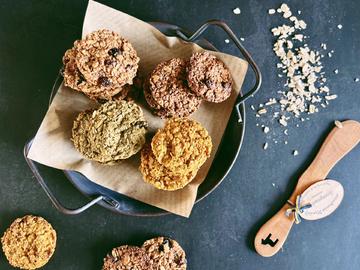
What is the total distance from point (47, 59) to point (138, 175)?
1.82 feet

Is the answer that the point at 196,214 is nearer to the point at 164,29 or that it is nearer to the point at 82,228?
the point at 82,228

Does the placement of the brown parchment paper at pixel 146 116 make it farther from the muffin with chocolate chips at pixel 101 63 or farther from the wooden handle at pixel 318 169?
the wooden handle at pixel 318 169

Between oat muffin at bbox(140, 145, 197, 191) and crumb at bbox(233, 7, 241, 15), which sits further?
crumb at bbox(233, 7, 241, 15)

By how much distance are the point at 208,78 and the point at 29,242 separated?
88cm

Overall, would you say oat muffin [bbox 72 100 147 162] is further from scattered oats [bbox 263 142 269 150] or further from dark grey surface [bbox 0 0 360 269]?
scattered oats [bbox 263 142 269 150]

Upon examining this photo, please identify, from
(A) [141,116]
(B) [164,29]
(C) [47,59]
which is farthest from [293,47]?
(C) [47,59]

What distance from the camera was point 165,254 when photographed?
1877 millimetres

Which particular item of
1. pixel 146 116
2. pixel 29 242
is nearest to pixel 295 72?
pixel 146 116

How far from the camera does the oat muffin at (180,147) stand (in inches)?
63.7

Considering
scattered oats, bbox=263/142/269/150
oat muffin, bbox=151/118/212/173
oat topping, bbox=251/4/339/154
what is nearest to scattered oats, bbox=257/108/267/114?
oat topping, bbox=251/4/339/154

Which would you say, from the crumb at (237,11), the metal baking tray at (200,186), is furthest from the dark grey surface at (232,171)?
the metal baking tray at (200,186)

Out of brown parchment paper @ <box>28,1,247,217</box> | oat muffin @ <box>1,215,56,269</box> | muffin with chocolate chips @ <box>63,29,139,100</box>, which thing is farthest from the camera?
oat muffin @ <box>1,215,56,269</box>

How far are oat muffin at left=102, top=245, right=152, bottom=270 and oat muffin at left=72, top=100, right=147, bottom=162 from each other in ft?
1.29

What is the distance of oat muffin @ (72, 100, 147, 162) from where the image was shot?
5.40 ft
